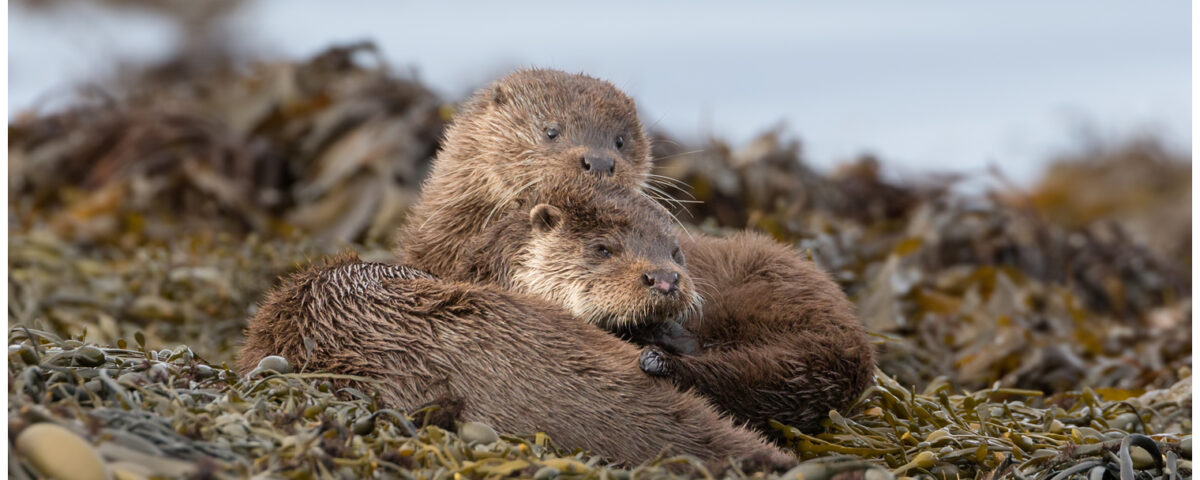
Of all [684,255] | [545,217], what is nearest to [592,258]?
[545,217]

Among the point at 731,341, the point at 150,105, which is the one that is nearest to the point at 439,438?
the point at 731,341

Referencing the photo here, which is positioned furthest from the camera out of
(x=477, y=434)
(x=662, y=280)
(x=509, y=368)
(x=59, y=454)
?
(x=662, y=280)

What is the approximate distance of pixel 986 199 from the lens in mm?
8328

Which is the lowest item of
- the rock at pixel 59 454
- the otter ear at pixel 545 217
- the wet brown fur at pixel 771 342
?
the rock at pixel 59 454

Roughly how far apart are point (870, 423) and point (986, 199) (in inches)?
183

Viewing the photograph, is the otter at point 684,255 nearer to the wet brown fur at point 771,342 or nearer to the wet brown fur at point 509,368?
the wet brown fur at point 771,342

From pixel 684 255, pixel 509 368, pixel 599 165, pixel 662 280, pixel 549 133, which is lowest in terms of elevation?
pixel 509 368

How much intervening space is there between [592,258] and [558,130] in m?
1.07

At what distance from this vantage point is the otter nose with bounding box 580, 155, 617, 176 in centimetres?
455

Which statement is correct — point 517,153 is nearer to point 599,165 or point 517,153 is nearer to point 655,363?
point 599,165

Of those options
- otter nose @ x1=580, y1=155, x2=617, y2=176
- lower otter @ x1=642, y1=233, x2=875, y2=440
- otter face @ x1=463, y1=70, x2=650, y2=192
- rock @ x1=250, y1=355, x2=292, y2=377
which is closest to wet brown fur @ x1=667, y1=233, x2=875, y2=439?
lower otter @ x1=642, y1=233, x2=875, y2=440

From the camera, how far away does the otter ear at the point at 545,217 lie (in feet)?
13.0

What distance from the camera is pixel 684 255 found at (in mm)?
4215

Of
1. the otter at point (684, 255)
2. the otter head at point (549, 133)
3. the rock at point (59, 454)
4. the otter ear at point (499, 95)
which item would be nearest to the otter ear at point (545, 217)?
the otter at point (684, 255)
